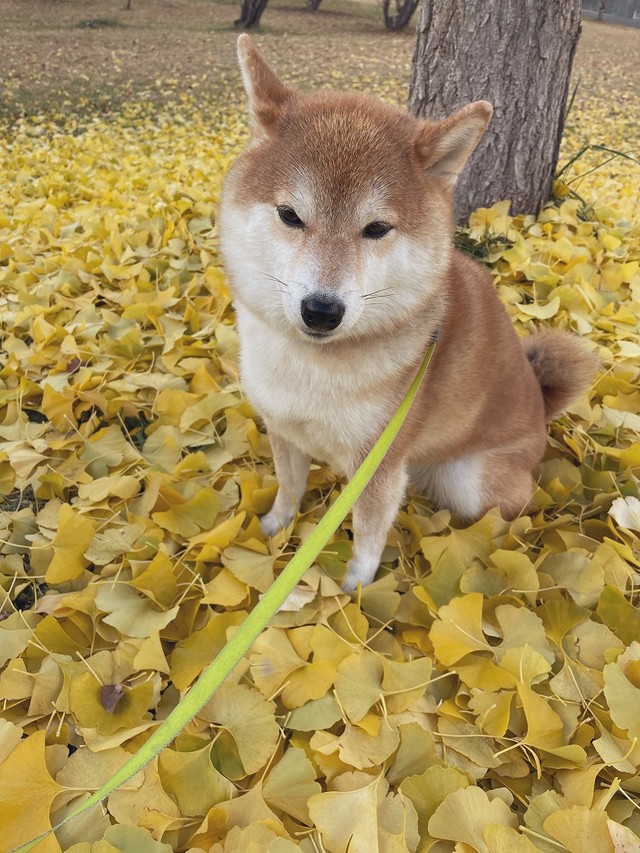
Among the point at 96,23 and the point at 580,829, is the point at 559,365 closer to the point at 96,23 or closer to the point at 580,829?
the point at 580,829

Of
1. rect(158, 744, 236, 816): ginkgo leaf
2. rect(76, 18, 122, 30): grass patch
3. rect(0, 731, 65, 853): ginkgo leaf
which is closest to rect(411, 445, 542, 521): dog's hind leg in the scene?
rect(158, 744, 236, 816): ginkgo leaf

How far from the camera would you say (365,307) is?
1197 mm

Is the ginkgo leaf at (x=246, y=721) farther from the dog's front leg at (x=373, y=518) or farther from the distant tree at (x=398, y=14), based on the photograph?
the distant tree at (x=398, y=14)

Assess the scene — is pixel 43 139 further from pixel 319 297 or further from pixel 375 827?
pixel 375 827

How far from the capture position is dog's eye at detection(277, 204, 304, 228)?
1.17 metres

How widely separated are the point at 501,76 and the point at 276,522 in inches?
86.1

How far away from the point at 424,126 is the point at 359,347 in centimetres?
50

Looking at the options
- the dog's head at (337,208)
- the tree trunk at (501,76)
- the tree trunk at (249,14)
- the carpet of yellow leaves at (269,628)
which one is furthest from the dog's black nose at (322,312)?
the tree trunk at (249,14)

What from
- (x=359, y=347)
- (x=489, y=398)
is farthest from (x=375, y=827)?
(x=489, y=398)

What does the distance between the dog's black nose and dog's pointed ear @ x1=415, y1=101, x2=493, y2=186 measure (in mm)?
422

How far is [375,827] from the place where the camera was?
0.95 m

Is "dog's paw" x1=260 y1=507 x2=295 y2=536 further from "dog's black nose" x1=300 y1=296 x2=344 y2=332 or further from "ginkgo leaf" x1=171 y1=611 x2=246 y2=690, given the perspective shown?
"dog's black nose" x1=300 y1=296 x2=344 y2=332

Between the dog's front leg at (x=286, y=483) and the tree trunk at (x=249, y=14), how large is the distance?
2.97 meters

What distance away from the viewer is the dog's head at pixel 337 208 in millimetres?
1127
